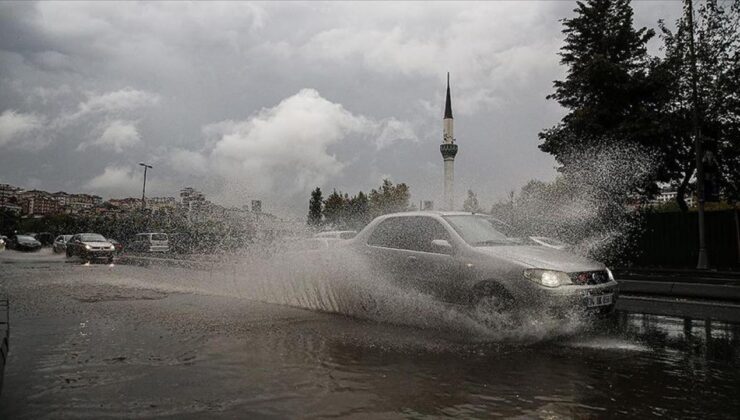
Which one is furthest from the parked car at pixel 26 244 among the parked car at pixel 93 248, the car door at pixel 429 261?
the car door at pixel 429 261

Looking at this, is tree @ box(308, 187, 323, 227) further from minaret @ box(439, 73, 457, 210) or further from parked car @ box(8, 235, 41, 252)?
parked car @ box(8, 235, 41, 252)

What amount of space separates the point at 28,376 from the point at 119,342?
4.92ft

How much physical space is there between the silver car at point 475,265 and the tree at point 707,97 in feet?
61.7

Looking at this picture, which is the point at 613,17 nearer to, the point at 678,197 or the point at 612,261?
the point at 678,197

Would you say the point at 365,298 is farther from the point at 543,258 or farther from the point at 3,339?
the point at 3,339

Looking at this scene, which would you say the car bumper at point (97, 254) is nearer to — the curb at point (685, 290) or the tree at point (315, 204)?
the curb at point (685, 290)

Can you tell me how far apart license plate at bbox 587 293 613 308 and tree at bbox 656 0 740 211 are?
19303mm

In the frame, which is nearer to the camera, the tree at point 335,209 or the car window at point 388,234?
the car window at point 388,234

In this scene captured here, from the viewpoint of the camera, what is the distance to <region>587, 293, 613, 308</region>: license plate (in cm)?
630

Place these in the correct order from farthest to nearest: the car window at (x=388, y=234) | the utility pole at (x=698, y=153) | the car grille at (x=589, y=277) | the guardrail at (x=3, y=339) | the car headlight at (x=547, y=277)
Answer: the utility pole at (x=698, y=153) → the car window at (x=388, y=234) → the car grille at (x=589, y=277) → the car headlight at (x=547, y=277) → the guardrail at (x=3, y=339)

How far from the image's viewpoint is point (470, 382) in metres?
4.59

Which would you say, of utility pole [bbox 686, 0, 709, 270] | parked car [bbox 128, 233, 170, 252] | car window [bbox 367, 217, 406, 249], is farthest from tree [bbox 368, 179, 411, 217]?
car window [bbox 367, 217, 406, 249]

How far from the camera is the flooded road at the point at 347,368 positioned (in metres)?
3.90

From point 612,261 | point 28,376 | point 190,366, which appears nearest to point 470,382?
point 190,366
